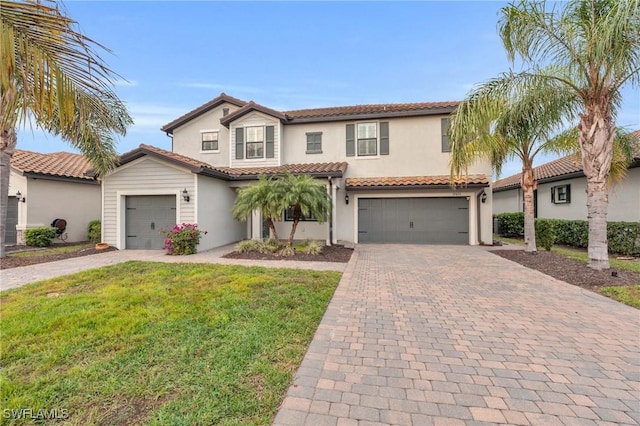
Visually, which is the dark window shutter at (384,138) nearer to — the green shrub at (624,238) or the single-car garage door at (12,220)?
the green shrub at (624,238)

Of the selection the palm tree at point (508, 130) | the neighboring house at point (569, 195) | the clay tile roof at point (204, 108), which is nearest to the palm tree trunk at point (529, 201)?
the palm tree at point (508, 130)

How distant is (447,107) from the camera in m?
12.9

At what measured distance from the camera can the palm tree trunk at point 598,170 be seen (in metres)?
6.91

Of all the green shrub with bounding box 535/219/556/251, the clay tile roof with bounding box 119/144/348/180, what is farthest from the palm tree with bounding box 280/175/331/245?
the green shrub with bounding box 535/219/556/251

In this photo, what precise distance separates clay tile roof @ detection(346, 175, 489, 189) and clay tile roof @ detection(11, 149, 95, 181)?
11.5m

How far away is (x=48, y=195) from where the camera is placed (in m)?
13.1

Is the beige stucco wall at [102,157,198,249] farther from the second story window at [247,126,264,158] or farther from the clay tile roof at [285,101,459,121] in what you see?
the clay tile roof at [285,101,459,121]

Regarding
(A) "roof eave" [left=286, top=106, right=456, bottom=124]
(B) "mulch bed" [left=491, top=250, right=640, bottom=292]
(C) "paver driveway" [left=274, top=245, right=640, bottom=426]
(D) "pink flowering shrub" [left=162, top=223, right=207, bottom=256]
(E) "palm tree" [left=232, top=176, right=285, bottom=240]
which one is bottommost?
(C) "paver driveway" [left=274, top=245, right=640, bottom=426]

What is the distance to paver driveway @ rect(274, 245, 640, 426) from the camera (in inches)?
91.7

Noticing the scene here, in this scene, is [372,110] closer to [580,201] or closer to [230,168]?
[230,168]

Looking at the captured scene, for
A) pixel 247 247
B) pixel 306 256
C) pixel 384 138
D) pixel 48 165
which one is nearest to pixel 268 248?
pixel 247 247

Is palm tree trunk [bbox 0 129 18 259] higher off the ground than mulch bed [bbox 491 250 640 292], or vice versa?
palm tree trunk [bbox 0 129 18 259]

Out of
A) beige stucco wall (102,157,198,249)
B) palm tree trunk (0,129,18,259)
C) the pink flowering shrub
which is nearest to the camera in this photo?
palm tree trunk (0,129,18,259)

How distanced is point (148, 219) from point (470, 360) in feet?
40.7
